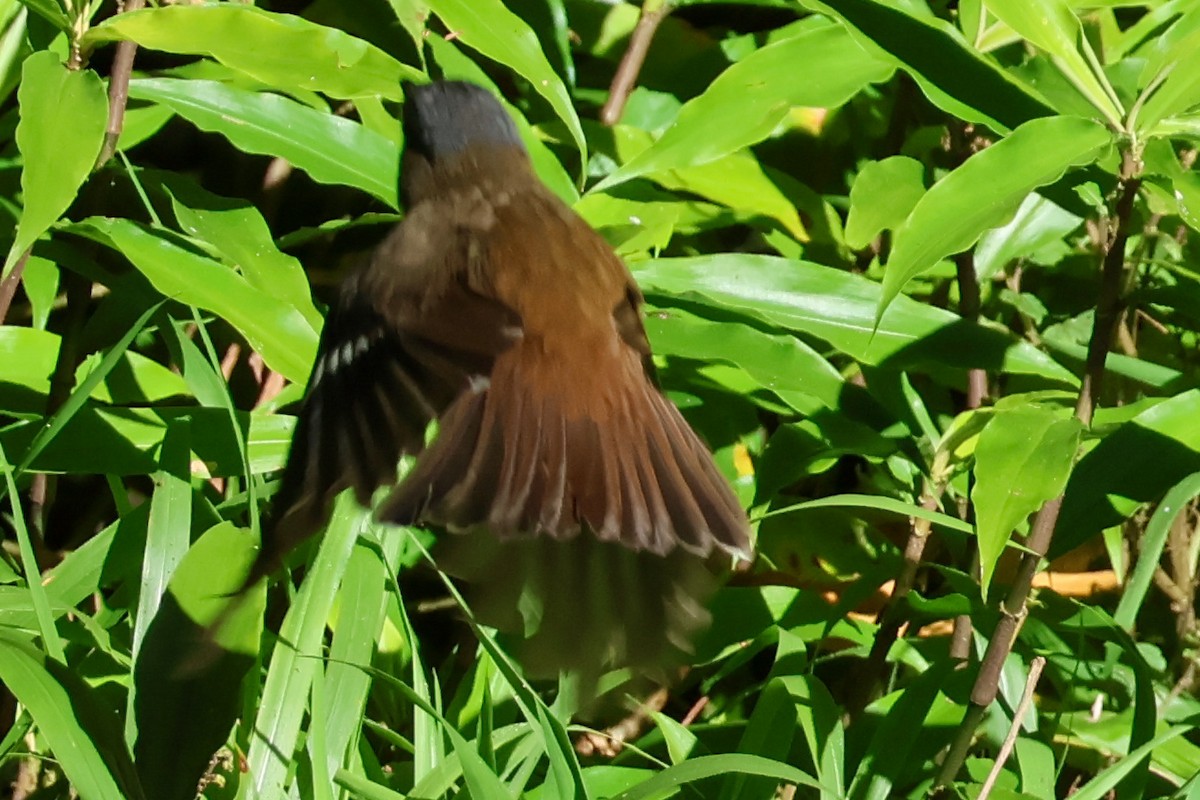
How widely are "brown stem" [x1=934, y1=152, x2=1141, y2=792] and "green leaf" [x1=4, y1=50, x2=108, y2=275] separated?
27.9 inches

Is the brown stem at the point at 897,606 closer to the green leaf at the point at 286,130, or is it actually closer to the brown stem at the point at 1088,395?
the brown stem at the point at 1088,395

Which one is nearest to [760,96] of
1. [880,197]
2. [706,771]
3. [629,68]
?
[880,197]

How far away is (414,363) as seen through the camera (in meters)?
0.88

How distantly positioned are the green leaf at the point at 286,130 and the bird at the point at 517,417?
14 centimetres

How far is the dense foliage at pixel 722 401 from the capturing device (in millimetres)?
959

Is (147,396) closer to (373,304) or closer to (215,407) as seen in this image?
(215,407)

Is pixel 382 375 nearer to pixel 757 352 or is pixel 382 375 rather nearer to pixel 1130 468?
pixel 757 352

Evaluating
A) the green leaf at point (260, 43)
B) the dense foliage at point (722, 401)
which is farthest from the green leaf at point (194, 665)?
the green leaf at point (260, 43)

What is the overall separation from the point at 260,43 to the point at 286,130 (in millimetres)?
185

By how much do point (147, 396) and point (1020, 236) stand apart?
87 centimetres

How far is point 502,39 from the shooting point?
1.21m

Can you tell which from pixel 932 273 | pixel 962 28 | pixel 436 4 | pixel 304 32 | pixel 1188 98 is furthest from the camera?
pixel 932 273

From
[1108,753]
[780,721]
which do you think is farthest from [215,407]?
[1108,753]

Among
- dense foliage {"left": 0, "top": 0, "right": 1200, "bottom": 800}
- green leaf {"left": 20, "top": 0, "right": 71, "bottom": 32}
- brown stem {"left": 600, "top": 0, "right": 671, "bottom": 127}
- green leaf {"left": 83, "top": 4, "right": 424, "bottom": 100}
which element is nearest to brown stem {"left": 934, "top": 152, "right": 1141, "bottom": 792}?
dense foliage {"left": 0, "top": 0, "right": 1200, "bottom": 800}
